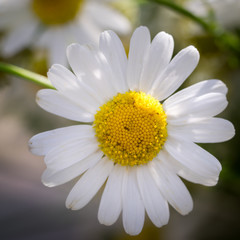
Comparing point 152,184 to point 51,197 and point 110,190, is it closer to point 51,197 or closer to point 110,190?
point 110,190

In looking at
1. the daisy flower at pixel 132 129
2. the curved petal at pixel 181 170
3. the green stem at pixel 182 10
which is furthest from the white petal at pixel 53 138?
the green stem at pixel 182 10

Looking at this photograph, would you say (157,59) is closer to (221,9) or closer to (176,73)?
(176,73)

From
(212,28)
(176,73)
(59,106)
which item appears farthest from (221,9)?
(59,106)

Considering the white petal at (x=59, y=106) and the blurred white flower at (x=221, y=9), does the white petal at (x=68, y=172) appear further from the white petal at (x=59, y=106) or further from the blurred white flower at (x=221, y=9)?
the blurred white flower at (x=221, y=9)

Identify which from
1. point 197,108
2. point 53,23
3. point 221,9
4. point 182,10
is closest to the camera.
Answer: point 197,108

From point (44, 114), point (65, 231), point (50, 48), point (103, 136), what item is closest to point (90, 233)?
point (65, 231)

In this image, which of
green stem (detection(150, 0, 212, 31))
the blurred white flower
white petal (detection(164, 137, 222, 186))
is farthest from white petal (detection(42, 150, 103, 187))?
the blurred white flower
